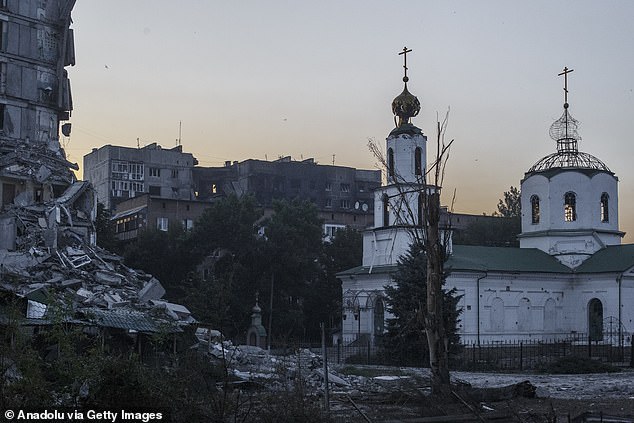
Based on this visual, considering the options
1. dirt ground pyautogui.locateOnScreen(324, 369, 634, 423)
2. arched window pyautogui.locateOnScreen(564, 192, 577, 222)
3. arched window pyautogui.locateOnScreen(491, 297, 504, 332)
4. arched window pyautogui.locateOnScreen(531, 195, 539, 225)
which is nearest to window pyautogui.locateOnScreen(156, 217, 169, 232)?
arched window pyautogui.locateOnScreen(531, 195, 539, 225)

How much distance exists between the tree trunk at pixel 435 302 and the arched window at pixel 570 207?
125ft

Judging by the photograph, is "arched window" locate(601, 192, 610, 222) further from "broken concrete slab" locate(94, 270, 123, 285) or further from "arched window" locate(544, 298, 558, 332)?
"broken concrete slab" locate(94, 270, 123, 285)

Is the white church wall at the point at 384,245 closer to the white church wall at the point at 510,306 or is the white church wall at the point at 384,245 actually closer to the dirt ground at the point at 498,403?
the white church wall at the point at 510,306

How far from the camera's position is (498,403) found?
65.5 ft

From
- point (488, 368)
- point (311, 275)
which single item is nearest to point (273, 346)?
point (311, 275)

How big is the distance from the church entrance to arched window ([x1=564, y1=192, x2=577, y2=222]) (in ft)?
17.7

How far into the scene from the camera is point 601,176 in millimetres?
53594

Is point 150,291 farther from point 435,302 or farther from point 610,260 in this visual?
point 610,260

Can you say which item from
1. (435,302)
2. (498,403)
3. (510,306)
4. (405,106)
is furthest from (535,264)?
(435,302)

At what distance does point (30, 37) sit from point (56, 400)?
114 feet

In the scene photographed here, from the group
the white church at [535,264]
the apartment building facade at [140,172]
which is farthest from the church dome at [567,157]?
the apartment building facade at [140,172]

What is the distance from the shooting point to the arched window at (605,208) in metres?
53.8

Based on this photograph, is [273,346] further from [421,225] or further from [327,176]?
[327,176]

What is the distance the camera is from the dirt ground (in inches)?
606
